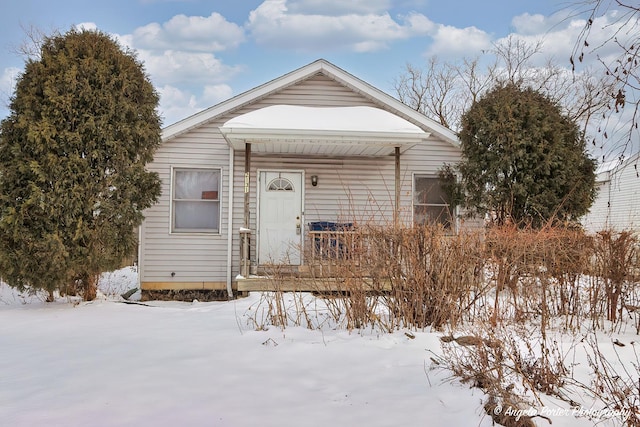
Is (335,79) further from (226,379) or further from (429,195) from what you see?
(226,379)

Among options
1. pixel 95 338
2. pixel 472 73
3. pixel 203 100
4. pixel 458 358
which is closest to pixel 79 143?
pixel 95 338

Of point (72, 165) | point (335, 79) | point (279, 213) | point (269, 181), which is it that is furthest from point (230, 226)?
point (335, 79)

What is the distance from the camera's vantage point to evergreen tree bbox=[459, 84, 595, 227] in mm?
8930

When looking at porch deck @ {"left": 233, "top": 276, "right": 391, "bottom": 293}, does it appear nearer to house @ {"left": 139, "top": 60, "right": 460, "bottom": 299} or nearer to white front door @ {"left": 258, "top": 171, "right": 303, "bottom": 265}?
house @ {"left": 139, "top": 60, "right": 460, "bottom": 299}

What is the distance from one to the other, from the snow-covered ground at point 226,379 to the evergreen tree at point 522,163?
5.15 m

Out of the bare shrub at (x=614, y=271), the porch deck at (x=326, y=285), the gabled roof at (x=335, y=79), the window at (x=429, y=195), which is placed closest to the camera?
the porch deck at (x=326, y=285)

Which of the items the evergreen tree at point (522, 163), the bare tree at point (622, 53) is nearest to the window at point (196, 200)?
the evergreen tree at point (522, 163)

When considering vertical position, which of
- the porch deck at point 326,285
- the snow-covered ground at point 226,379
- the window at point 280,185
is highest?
the window at point 280,185

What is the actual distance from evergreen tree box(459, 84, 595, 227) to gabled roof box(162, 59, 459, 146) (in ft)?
3.44

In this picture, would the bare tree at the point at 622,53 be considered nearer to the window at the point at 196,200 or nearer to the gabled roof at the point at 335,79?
the gabled roof at the point at 335,79

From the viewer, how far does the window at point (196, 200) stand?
10.0m

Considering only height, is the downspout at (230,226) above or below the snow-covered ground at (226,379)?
above

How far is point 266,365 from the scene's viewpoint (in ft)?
13.7

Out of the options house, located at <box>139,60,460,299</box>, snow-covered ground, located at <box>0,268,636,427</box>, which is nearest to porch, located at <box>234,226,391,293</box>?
snow-covered ground, located at <box>0,268,636,427</box>
